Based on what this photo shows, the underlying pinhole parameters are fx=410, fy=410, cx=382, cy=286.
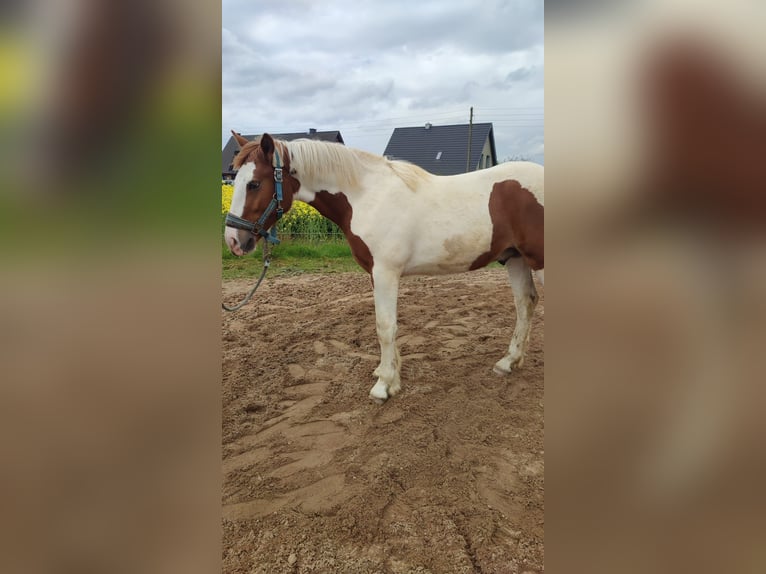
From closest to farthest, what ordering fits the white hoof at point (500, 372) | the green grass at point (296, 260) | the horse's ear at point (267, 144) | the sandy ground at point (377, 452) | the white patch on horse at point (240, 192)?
the sandy ground at point (377, 452)
the horse's ear at point (267, 144)
the white patch on horse at point (240, 192)
the white hoof at point (500, 372)
the green grass at point (296, 260)

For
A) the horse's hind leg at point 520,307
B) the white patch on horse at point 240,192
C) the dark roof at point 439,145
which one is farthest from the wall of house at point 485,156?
the white patch on horse at point 240,192

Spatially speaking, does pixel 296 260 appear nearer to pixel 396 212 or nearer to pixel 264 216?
pixel 264 216

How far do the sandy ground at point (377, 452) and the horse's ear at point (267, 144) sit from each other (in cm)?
192

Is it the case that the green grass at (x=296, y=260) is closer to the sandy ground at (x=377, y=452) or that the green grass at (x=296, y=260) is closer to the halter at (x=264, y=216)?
the sandy ground at (x=377, y=452)

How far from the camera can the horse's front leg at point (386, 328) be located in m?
3.28

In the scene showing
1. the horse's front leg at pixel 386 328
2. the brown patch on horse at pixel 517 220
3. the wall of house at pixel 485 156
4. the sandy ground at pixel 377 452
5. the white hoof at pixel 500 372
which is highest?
the wall of house at pixel 485 156

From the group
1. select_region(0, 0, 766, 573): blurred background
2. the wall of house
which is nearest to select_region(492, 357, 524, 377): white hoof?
select_region(0, 0, 766, 573): blurred background

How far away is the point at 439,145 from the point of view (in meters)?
25.8

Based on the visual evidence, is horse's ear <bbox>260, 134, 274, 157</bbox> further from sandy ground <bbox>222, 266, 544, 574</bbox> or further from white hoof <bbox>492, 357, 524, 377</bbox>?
white hoof <bbox>492, 357, 524, 377</bbox>
